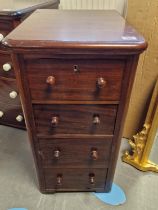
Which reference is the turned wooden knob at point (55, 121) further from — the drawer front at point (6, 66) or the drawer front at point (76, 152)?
the drawer front at point (6, 66)

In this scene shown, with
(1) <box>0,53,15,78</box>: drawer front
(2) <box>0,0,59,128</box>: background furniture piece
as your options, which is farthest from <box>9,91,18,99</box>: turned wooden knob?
(1) <box>0,53,15,78</box>: drawer front

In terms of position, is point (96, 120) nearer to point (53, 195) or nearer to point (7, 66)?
point (53, 195)

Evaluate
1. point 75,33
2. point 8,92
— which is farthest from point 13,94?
point 75,33

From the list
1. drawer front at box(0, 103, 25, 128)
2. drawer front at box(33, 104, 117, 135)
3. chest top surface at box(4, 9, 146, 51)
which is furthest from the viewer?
drawer front at box(0, 103, 25, 128)

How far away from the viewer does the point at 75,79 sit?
0.70 metres

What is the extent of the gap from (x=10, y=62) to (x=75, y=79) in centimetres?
68

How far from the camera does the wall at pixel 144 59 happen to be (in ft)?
3.39

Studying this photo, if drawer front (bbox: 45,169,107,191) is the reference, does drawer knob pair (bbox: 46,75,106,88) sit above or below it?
above

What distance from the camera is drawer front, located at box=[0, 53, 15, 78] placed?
1217 mm

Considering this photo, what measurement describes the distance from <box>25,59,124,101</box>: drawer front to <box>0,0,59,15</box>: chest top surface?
532mm

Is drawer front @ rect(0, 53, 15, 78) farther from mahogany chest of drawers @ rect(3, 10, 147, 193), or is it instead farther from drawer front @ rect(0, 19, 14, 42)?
mahogany chest of drawers @ rect(3, 10, 147, 193)

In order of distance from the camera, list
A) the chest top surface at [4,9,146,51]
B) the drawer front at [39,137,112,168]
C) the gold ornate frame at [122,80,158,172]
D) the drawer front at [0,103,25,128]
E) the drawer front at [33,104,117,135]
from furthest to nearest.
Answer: the drawer front at [0,103,25,128]
the gold ornate frame at [122,80,158,172]
the drawer front at [39,137,112,168]
the drawer front at [33,104,117,135]
the chest top surface at [4,9,146,51]

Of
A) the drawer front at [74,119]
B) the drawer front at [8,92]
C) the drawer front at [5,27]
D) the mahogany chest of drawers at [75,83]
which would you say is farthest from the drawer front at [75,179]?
the drawer front at [5,27]

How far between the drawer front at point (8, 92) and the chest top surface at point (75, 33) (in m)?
0.55
